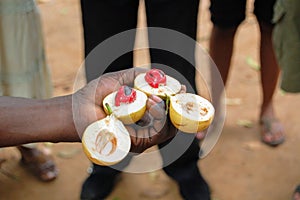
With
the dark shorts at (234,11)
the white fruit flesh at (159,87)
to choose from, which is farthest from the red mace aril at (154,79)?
the dark shorts at (234,11)

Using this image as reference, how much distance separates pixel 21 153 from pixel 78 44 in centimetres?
114

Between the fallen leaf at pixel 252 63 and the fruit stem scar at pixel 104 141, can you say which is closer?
the fruit stem scar at pixel 104 141

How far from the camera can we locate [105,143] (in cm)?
128

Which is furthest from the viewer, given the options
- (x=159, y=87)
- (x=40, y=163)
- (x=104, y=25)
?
(x=40, y=163)

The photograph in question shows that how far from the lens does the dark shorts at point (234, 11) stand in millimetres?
2225

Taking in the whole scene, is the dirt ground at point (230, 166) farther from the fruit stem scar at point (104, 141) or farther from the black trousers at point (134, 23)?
the fruit stem scar at point (104, 141)

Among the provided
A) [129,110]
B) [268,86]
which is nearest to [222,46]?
[268,86]

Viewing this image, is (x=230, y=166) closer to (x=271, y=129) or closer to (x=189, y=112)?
(x=271, y=129)

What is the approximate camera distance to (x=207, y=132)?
2545mm

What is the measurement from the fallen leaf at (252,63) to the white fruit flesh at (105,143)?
196cm

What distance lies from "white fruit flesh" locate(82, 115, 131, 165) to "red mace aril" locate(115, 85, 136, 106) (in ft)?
0.20

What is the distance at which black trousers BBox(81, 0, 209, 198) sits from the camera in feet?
6.40

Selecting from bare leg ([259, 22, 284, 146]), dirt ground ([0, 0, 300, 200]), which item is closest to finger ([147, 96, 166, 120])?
dirt ground ([0, 0, 300, 200])

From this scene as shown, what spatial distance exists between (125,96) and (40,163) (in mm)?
1177
